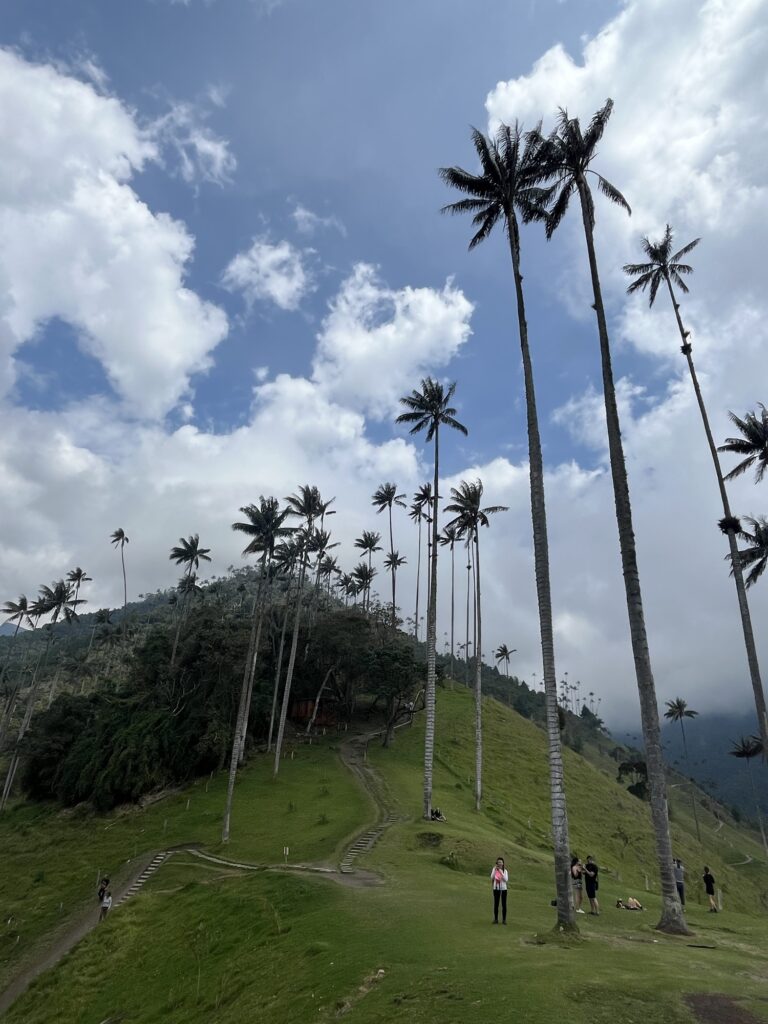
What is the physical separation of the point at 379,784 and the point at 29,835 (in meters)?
30.2

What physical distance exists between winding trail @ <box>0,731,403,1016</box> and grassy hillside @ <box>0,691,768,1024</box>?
1.03 m

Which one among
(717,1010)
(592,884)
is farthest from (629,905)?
(717,1010)

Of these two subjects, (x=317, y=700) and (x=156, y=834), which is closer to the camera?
(x=156, y=834)

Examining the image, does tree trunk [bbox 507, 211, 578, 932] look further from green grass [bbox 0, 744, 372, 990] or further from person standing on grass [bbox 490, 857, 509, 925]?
green grass [bbox 0, 744, 372, 990]

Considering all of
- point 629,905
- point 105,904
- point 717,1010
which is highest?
point 717,1010

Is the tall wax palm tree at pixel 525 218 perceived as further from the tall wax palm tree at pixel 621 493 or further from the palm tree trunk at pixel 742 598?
the palm tree trunk at pixel 742 598

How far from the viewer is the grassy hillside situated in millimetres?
12867

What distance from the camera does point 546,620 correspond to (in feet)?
68.8

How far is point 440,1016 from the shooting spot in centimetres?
1168

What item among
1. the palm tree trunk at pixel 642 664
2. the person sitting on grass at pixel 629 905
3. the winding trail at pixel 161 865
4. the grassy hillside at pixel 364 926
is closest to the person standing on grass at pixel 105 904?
the winding trail at pixel 161 865

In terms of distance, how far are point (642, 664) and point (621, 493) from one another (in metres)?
6.16

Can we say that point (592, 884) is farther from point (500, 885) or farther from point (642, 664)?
point (642, 664)

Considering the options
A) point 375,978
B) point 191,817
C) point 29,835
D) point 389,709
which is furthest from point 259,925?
point 389,709

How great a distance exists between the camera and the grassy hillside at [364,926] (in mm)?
12867
